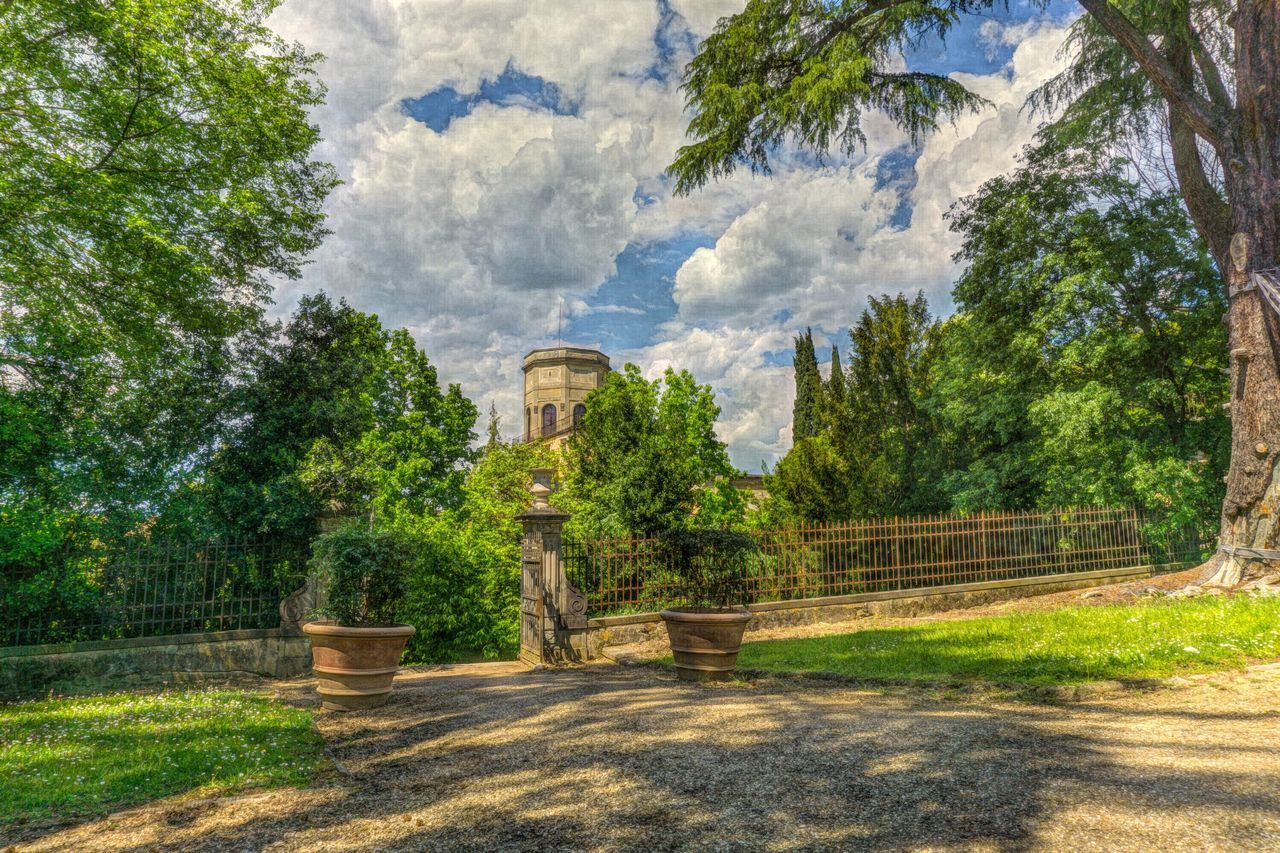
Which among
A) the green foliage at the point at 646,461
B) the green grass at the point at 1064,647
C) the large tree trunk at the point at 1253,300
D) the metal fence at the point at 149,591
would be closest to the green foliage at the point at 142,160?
the metal fence at the point at 149,591

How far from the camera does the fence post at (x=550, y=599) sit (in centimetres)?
925

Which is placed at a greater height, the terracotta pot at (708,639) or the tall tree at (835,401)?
the tall tree at (835,401)

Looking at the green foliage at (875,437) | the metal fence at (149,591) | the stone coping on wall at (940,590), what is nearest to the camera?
the metal fence at (149,591)

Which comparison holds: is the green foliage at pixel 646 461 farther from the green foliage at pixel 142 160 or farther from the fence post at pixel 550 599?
the green foliage at pixel 142 160

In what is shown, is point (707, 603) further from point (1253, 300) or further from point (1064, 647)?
point (1253, 300)

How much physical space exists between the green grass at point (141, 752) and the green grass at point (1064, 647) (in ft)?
16.8

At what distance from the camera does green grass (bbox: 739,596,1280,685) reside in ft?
21.0

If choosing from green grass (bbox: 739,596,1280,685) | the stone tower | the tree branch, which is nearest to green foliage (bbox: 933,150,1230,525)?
the tree branch

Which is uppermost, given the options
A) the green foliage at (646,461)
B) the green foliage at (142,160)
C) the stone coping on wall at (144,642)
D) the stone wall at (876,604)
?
the green foliage at (142,160)

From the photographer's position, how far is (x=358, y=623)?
648cm

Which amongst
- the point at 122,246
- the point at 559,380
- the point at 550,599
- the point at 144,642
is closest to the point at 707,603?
the point at 550,599

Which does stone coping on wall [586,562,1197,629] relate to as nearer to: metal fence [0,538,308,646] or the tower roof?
metal fence [0,538,308,646]

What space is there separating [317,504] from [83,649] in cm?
346

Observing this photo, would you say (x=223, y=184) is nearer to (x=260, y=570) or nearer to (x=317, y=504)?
(x=317, y=504)
